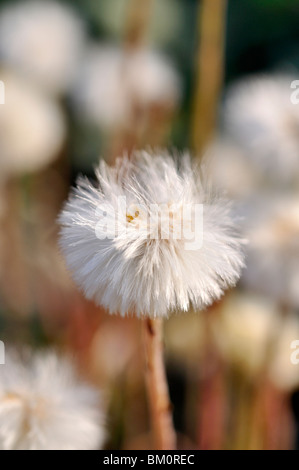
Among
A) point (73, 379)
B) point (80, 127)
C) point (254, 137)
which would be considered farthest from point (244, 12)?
point (73, 379)

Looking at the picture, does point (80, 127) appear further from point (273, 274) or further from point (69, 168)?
point (273, 274)

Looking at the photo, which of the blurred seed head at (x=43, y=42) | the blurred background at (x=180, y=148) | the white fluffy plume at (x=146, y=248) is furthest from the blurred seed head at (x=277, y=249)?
the blurred seed head at (x=43, y=42)

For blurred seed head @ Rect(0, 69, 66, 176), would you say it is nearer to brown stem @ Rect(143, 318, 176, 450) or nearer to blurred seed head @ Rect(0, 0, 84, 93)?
blurred seed head @ Rect(0, 0, 84, 93)

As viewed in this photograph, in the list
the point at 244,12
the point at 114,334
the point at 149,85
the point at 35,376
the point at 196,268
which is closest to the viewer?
the point at 196,268

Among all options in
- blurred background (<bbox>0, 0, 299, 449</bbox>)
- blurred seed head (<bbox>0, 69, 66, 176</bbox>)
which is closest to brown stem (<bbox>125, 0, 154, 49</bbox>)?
blurred background (<bbox>0, 0, 299, 449</bbox>)

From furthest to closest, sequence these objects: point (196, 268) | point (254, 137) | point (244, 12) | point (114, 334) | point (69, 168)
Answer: point (244, 12) < point (69, 168) < point (114, 334) < point (254, 137) < point (196, 268)

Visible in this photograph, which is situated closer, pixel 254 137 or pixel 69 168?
pixel 254 137

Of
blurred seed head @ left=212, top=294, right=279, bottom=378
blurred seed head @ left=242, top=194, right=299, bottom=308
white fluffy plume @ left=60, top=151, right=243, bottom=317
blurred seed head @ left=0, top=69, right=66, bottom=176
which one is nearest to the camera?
white fluffy plume @ left=60, top=151, right=243, bottom=317

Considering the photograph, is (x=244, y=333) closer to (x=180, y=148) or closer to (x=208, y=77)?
(x=208, y=77)
